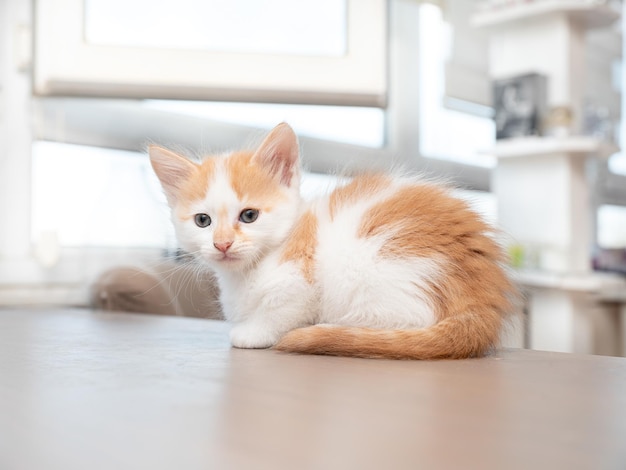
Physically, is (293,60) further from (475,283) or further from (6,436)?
(6,436)

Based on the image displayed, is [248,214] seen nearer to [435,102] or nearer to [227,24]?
[227,24]

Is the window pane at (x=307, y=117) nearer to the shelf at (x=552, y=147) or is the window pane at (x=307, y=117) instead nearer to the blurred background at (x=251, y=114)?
the blurred background at (x=251, y=114)

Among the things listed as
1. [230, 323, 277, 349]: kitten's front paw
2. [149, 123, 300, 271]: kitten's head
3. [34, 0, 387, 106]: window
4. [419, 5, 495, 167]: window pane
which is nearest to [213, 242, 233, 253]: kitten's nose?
[149, 123, 300, 271]: kitten's head

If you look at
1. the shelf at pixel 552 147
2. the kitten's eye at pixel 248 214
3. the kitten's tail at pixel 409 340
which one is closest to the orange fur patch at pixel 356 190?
the kitten's eye at pixel 248 214

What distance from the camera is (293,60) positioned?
190 cm

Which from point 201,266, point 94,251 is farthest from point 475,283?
point 94,251

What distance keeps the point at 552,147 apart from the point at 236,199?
5.49 ft

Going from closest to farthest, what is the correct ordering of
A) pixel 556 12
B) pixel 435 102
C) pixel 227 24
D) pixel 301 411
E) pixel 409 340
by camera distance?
pixel 301 411, pixel 409 340, pixel 227 24, pixel 556 12, pixel 435 102

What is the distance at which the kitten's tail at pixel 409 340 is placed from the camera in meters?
0.84

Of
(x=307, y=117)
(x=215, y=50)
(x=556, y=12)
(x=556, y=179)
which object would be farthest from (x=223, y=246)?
(x=556, y=12)

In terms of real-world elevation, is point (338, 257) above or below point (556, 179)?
below

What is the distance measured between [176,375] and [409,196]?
0.45m

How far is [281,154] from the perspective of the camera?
3.48 feet

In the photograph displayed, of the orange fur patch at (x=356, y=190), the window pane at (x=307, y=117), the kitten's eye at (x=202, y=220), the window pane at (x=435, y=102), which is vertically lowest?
the kitten's eye at (x=202, y=220)
